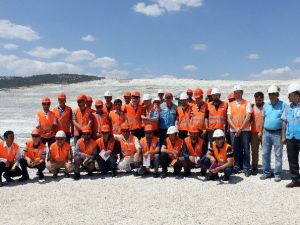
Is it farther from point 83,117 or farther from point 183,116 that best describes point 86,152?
point 183,116

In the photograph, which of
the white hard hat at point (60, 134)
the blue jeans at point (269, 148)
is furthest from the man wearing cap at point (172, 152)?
the white hard hat at point (60, 134)

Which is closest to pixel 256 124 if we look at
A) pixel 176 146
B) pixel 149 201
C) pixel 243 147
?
pixel 243 147

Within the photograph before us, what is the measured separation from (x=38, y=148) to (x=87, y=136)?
1198mm

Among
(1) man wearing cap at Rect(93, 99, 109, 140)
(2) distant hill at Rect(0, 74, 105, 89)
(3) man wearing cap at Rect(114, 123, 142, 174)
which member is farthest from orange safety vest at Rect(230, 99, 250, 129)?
(2) distant hill at Rect(0, 74, 105, 89)

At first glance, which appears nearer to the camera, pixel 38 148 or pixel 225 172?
pixel 225 172

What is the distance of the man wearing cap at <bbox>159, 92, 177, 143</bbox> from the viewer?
387 inches

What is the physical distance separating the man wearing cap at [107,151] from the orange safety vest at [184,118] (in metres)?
1.64

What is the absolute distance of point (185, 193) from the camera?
7.68 meters

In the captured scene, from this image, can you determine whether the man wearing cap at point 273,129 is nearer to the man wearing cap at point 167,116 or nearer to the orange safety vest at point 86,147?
the man wearing cap at point 167,116

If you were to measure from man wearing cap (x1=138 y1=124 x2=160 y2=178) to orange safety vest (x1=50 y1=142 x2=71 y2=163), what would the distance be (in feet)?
5.99

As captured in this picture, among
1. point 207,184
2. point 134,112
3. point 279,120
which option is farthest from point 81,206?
point 279,120

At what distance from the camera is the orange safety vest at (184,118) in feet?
31.6

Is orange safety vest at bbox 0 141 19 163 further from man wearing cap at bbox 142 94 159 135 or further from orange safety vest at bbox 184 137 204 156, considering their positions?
orange safety vest at bbox 184 137 204 156

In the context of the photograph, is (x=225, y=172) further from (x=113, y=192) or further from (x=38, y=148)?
(x=38, y=148)
